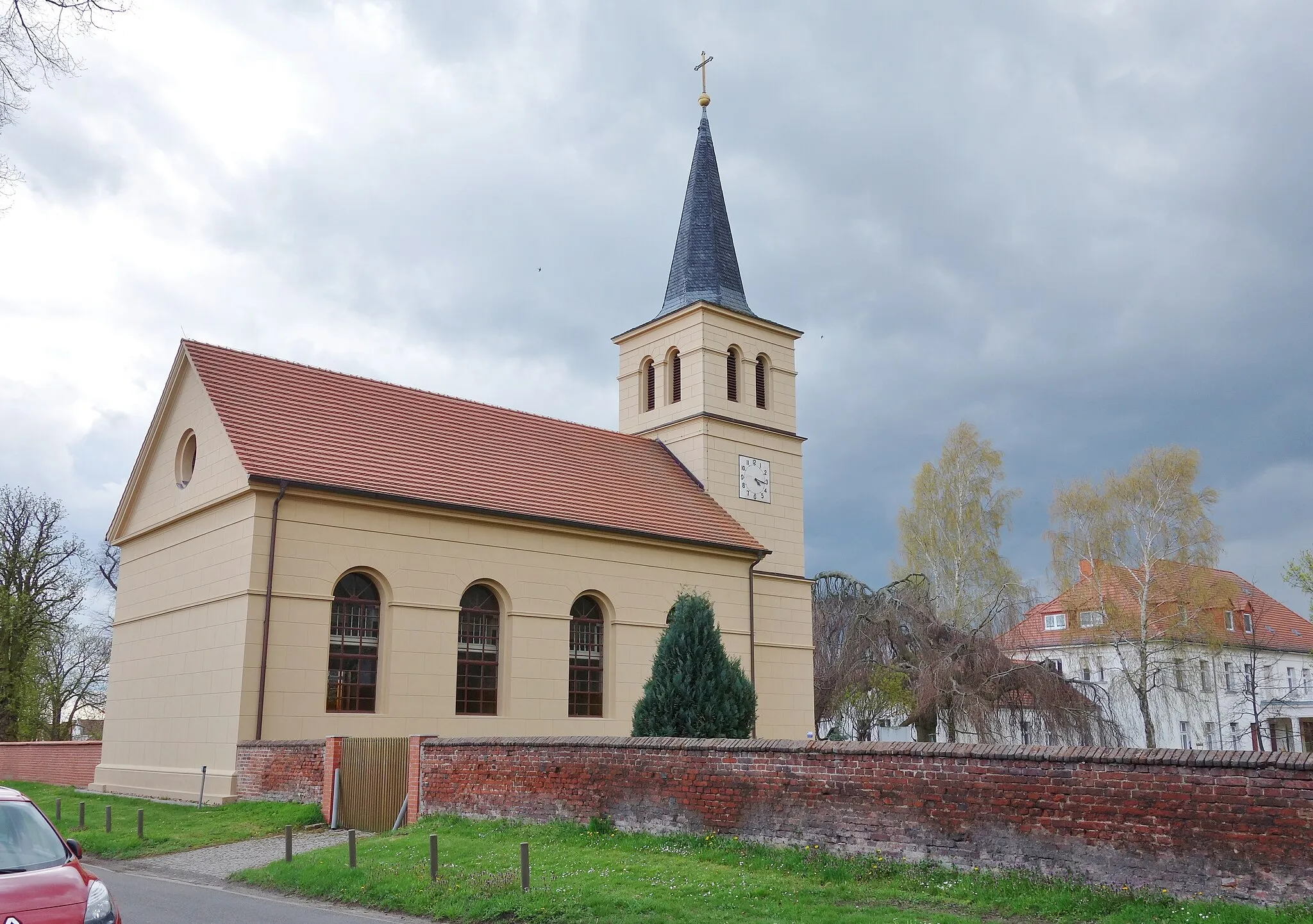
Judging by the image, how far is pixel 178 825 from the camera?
738 inches

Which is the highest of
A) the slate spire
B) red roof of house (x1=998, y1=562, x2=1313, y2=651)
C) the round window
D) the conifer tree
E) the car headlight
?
the slate spire

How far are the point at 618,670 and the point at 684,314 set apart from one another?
12137 millimetres

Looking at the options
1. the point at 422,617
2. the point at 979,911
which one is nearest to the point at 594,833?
the point at 979,911

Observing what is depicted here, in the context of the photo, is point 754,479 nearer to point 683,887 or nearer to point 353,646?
point 353,646

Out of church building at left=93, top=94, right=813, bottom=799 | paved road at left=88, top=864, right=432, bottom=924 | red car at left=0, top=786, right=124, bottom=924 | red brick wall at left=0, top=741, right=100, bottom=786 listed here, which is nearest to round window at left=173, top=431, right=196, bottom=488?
church building at left=93, top=94, right=813, bottom=799

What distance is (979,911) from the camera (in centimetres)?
1028

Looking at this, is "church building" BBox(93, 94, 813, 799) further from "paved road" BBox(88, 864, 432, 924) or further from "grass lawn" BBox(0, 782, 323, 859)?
"paved road" BBox(88, 864, 432, 924)

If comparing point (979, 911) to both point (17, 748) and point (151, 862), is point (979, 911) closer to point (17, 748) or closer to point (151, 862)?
point (151, 862)

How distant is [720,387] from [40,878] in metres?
27.4

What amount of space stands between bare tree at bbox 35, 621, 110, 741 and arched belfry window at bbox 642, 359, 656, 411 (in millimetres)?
29598

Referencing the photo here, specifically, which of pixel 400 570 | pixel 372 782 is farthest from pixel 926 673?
pixel 372 782

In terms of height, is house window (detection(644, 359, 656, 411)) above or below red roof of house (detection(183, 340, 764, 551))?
above

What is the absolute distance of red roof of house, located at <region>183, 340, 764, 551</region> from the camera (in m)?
23.9

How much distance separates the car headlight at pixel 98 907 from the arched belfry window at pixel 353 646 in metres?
14.9
